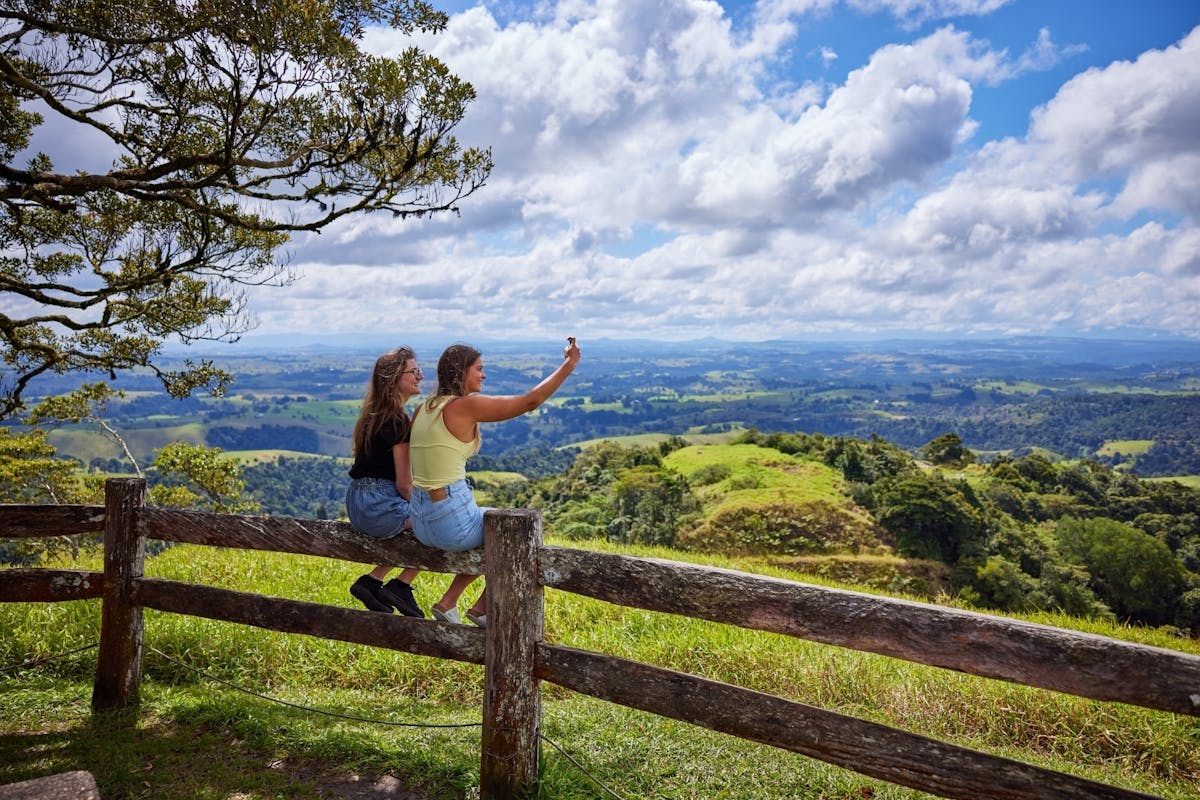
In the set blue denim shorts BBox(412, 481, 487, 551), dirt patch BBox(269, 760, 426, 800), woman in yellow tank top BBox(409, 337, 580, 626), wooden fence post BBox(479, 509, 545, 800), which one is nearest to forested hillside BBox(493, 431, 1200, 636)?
dirt patch BBox(269, 760, 426, 800)

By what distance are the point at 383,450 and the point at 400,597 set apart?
1053 mm

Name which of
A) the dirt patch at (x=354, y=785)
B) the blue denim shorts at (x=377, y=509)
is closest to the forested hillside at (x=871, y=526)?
the blue denim shorts at (x=377, y=509)

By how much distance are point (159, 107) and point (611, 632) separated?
8594 mm

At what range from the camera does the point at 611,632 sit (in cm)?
767

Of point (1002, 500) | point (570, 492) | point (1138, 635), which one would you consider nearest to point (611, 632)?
point (1138, 635)

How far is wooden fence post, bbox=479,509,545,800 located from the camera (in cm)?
385

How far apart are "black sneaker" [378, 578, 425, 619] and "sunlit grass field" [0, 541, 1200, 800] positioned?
75 cm

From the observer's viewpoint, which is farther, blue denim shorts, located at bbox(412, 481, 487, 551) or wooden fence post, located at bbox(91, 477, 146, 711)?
wooden fence post, located at bbox(91, 477, 146, 711)

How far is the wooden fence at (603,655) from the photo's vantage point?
282 cm

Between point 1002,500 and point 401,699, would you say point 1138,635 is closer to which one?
point 401,699

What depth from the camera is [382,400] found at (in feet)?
16.9

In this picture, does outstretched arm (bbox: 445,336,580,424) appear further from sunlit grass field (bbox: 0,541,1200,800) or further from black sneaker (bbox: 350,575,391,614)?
sunlit grass field (bbox: 0,541,1200,800)

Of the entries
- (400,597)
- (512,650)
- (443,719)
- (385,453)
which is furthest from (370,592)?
(512,650)

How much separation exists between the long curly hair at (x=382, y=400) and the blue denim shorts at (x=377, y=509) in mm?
323
